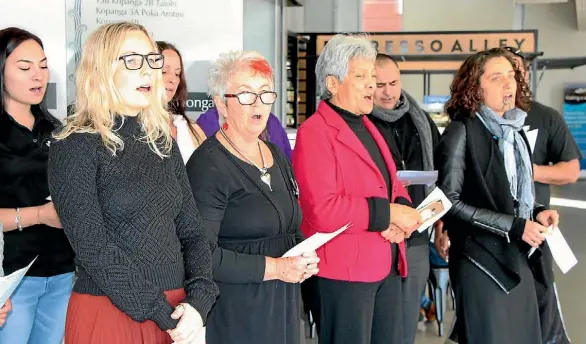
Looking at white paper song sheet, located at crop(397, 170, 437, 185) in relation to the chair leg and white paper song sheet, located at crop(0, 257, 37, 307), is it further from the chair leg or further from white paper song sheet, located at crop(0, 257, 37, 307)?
the chair leg

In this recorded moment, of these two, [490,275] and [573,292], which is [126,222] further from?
[573,292]

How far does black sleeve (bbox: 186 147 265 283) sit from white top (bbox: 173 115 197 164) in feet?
3.06

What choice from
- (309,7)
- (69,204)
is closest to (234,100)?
(69,204)

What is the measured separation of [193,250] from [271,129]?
1.55 meters

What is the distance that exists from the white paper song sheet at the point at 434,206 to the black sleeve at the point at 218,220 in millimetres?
926

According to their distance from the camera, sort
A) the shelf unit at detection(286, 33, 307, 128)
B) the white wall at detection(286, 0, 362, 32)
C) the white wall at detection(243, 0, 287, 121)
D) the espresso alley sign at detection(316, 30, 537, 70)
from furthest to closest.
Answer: the white wall at detection(286, 0, 362, 32)
the shelf unit at detection(286, 33, 307, 128)
the espresso alley sign at detection(316, 30, 537, 70)
the white wall at detection(243, 0, 287, 121)

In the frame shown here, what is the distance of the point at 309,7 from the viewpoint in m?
13.8

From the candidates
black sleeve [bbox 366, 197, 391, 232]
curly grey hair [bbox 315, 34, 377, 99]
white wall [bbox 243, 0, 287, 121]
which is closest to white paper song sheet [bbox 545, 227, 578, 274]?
black sleeve [bbox 366, 197, 391, 232]

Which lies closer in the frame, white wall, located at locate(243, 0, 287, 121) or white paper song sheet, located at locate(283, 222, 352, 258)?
white paper song sheet, located at locate(283, 222, 352, 258)

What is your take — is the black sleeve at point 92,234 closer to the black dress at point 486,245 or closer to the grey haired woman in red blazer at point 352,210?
the grey haired woman in red blazer at point 352,210

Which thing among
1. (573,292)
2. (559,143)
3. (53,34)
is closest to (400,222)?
(559,143)

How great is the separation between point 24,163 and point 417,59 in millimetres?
7159

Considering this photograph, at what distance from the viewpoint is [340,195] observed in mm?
2711

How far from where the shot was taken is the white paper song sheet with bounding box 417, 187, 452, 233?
112 inches
